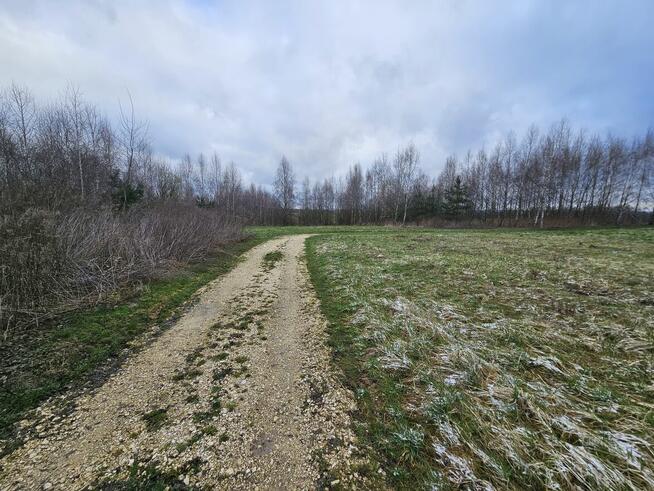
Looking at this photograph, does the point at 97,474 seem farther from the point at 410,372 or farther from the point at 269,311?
the point at 269,311

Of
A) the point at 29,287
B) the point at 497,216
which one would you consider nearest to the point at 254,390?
the point at 29,287

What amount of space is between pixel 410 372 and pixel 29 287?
7.82 meters

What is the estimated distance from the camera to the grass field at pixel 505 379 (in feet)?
7.27

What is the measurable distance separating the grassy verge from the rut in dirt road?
16.9 inches

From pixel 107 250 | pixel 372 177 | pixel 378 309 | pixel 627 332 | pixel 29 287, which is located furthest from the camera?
pixel 372 177

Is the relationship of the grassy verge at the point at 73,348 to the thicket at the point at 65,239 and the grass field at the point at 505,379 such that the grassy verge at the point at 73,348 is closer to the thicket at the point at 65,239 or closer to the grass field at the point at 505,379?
the thicket at the point at 65,239

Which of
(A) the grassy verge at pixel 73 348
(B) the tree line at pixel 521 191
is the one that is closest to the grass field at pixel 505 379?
(A) the grassy verge at pixel 73 348

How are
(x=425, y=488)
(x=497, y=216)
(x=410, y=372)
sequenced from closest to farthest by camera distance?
(x=425, y=488) < (x=410, y=372) < (x=497, y=216)

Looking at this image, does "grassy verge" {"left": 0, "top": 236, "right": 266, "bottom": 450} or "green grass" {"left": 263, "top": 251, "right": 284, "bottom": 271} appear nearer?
"grassy verge" {"left": 0, "top": 236, "right": 266, "bottom": 450}

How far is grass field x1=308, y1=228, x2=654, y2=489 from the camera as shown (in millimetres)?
2215

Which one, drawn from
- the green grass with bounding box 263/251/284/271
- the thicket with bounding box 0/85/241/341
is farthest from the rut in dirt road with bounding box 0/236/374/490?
the green grass with bounding box 263/251/284/271

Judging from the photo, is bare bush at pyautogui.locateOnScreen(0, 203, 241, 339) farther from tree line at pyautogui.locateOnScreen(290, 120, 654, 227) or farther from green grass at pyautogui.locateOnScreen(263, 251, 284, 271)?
tree line at pyautogui.locateOnScreen(290, 120, 654, 227)

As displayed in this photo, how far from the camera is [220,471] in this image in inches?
90.9

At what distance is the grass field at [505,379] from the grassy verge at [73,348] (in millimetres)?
3918
